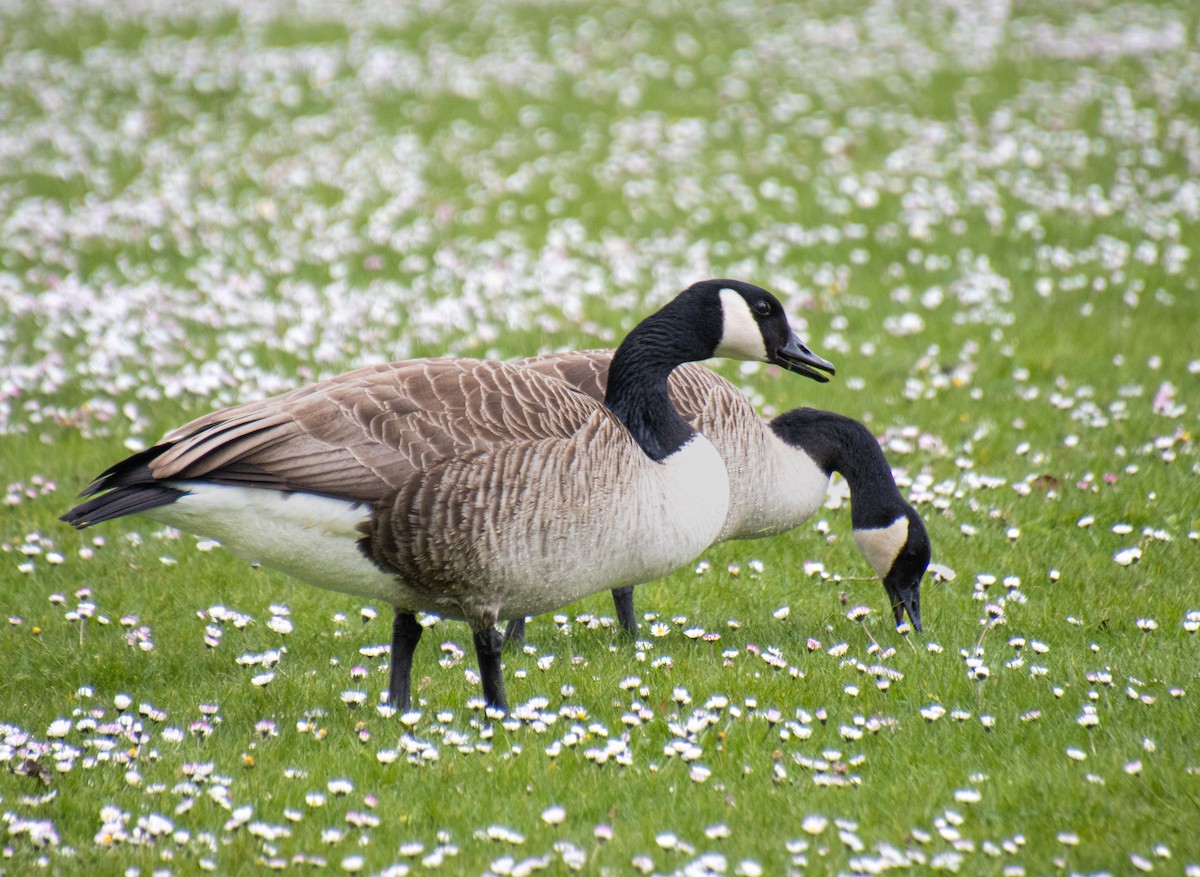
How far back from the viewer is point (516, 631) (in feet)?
21.0

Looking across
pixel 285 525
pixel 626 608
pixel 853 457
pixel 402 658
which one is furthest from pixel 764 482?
pixel 285 525

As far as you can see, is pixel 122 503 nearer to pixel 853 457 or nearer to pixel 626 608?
pixel 626 608

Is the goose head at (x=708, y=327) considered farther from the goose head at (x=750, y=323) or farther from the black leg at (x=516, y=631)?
the black leg at (x=516, y=631)

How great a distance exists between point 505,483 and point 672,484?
80 cm

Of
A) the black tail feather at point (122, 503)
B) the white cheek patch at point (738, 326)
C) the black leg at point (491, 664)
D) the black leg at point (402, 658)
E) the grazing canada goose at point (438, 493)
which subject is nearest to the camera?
the black tail feather at point (122, 503)

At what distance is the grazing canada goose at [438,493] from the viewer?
4.97 metres

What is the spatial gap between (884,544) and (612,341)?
14.1 feet

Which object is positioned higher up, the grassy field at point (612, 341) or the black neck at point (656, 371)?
the black neck at point (656, 371)

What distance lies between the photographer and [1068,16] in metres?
19.2

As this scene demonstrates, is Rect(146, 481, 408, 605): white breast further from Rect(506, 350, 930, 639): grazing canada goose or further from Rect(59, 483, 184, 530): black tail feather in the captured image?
Rect(506, 350, 930, 639): grazing canada goose

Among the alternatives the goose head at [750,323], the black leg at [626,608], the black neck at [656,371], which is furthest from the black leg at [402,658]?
the goose head at [750,323]

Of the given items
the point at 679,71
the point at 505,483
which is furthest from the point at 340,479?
the point at 679,71

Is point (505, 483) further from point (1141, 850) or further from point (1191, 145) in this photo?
point (1191, 145)

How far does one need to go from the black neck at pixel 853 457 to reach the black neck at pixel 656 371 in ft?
3.41
